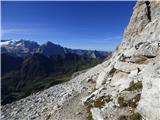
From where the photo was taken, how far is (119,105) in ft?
83.1

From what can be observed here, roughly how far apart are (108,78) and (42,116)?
1146 centimetres

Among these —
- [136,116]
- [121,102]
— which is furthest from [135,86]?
[136,116]

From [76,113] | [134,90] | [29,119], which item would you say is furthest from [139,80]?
[29,119]

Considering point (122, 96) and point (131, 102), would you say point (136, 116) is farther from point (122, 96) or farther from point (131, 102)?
point (122, 96)

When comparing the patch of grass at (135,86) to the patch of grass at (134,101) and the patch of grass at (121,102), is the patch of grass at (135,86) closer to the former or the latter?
the patch of grass at (134,101)

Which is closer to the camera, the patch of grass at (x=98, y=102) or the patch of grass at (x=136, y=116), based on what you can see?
the patch of grass at (x=136, y=116)

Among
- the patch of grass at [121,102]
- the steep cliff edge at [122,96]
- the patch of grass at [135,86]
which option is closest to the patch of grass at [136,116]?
the steep cliff edge at [122,96]

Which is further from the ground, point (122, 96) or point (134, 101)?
point (122, 96)

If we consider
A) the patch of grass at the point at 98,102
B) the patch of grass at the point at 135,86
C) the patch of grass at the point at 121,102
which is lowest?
the patch of grass at the point at 98,102

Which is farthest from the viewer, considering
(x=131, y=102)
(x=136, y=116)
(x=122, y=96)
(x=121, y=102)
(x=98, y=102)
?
(x=98, y=102)

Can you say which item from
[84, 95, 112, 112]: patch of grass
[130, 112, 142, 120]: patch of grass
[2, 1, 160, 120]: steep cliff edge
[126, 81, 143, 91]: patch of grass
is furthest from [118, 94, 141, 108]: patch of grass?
[84, 95, 112, 112]: patch of grass

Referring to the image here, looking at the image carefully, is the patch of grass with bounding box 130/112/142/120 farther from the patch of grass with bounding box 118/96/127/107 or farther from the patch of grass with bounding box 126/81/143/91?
the patch of grass with bounding box 126/81/143/91

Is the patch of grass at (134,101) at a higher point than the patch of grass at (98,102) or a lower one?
higher

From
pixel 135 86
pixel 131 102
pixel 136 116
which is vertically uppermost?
pixel 135 86
